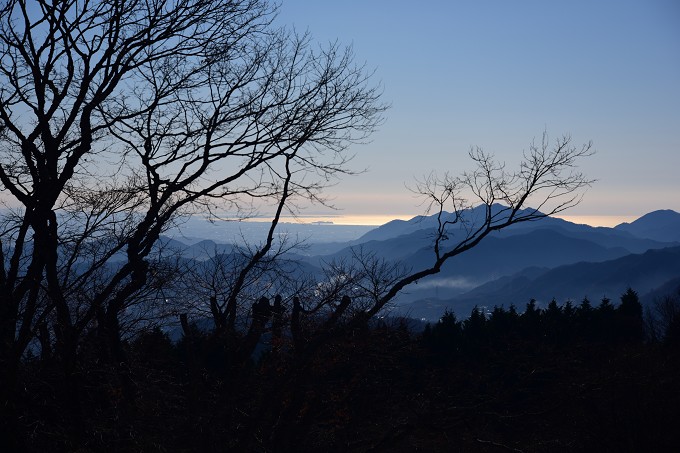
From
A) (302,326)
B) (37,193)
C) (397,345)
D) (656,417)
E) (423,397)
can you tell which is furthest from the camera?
(656,417)

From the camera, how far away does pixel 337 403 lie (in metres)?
14.6

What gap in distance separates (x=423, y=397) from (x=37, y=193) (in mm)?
11524

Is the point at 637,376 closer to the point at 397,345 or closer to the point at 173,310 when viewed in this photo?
the point at 397,345

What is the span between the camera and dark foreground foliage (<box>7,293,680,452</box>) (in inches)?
355

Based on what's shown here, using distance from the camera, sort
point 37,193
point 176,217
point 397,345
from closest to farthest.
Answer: point 37,193 → point 176,217 → point 397,345

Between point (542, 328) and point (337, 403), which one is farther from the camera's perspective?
point (542, 328)

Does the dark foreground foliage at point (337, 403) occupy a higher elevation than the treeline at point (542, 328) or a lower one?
higher

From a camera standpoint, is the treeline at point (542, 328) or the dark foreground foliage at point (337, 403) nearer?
the dark foreground foliage at point (337, 403)

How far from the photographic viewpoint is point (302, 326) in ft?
39.2

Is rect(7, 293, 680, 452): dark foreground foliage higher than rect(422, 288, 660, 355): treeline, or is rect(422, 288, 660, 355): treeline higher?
rect(7, 293, 680, 452): dark foreground foliage

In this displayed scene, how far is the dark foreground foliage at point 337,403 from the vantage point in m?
9.01

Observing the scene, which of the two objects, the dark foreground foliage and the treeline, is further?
the treeline

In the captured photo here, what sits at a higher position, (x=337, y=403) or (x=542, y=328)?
(x=337, y=403)

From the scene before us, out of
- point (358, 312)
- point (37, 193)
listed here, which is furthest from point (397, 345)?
point (37, 193)
